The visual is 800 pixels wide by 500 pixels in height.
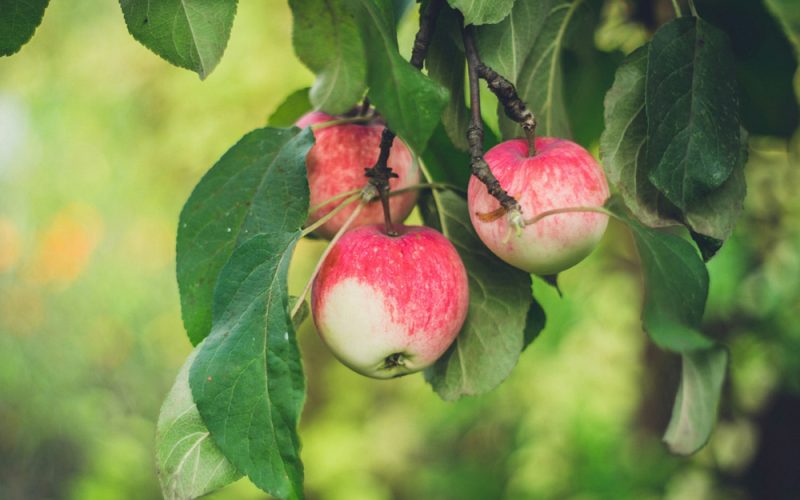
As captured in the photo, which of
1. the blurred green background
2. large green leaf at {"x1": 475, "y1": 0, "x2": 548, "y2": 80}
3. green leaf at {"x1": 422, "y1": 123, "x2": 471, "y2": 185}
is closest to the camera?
large green leaf at {"x1": 475, "y1": 0, "x2": 548, "y2": 80}

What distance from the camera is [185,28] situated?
0.45 m

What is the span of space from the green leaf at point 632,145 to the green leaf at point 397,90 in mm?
133

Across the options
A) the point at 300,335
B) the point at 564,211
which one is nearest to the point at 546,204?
the point at 564,211

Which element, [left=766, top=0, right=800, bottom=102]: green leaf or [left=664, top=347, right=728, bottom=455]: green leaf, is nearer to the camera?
[left=664, top=347, right=728, bottom=455]: green leaf

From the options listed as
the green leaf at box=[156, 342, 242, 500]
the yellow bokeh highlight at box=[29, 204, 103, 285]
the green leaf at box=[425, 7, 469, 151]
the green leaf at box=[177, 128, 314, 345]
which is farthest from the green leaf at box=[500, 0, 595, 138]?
the yellow bokeh highlight at box=[29, 204, 103, 285]

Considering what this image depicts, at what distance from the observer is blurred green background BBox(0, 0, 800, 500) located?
1.73 m

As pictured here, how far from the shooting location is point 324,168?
54cm

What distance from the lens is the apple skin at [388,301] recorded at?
0.46m

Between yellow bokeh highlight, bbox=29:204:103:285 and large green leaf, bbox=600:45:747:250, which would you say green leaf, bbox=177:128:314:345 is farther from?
yellow bokeh highlight, bbox=29:204:103:285

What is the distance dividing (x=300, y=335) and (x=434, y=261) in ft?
7.06

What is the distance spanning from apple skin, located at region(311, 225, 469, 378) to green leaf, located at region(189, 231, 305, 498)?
0.05 m

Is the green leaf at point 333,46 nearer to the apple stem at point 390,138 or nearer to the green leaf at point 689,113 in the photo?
the apple stem at point 390,138

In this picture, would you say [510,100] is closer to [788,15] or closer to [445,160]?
[445,160]

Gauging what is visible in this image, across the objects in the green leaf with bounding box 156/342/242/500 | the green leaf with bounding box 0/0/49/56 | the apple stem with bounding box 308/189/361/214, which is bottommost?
→ the green leaf with bounding box 156/342/242/500
